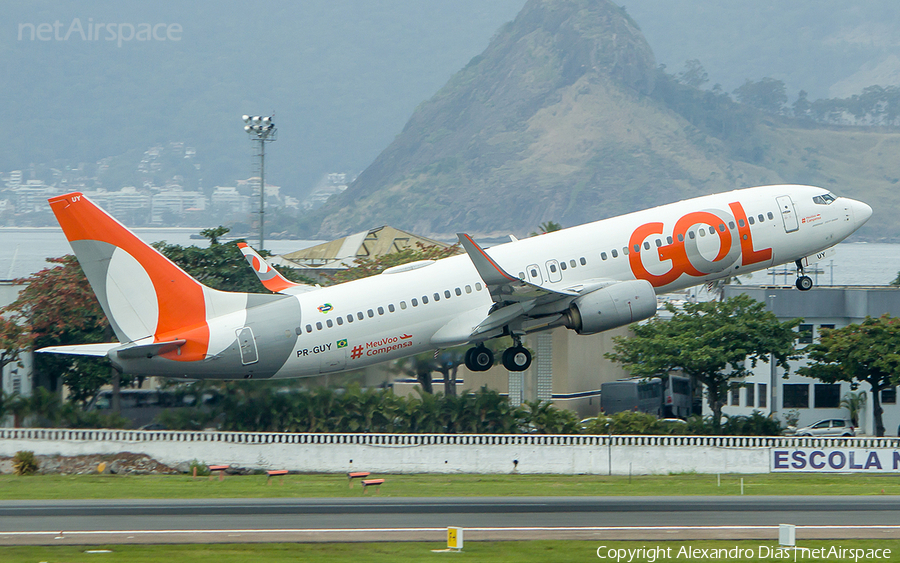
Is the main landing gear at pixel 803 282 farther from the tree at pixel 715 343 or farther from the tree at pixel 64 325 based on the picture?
the tree at pixel 64 325

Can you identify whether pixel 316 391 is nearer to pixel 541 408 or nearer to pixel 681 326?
pixel 541 408

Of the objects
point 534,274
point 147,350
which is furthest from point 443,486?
point 147,350

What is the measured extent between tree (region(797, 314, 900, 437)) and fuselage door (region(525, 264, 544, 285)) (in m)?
27.6

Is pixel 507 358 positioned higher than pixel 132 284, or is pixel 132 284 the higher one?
pixel 132 284

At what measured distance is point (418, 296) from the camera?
44656 millimetres

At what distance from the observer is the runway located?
32156mm

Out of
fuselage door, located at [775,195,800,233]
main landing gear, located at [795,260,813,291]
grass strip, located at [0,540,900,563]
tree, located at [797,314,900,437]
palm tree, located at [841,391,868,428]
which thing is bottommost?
grass strip, located at [0,540,900,563]

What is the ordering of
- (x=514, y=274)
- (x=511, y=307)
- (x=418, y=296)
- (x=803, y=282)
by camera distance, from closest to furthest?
(x=511, y=307), (x=514, y=274), (x=418, y=296), (x=803, y=282)

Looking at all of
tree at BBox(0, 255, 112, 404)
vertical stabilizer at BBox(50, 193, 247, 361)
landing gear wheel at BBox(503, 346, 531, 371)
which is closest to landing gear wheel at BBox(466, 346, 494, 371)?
landing gear wheel at BBox(503, 346, 531, 371)

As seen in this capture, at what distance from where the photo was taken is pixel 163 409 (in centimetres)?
5328

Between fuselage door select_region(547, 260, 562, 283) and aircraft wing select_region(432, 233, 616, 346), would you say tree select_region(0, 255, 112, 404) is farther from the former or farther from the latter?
fuselage door select_region(547, 260, 562, 283)

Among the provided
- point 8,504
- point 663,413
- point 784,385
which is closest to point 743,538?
point 8,504

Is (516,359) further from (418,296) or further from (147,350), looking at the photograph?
(147,350)

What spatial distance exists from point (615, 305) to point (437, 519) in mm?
13289
